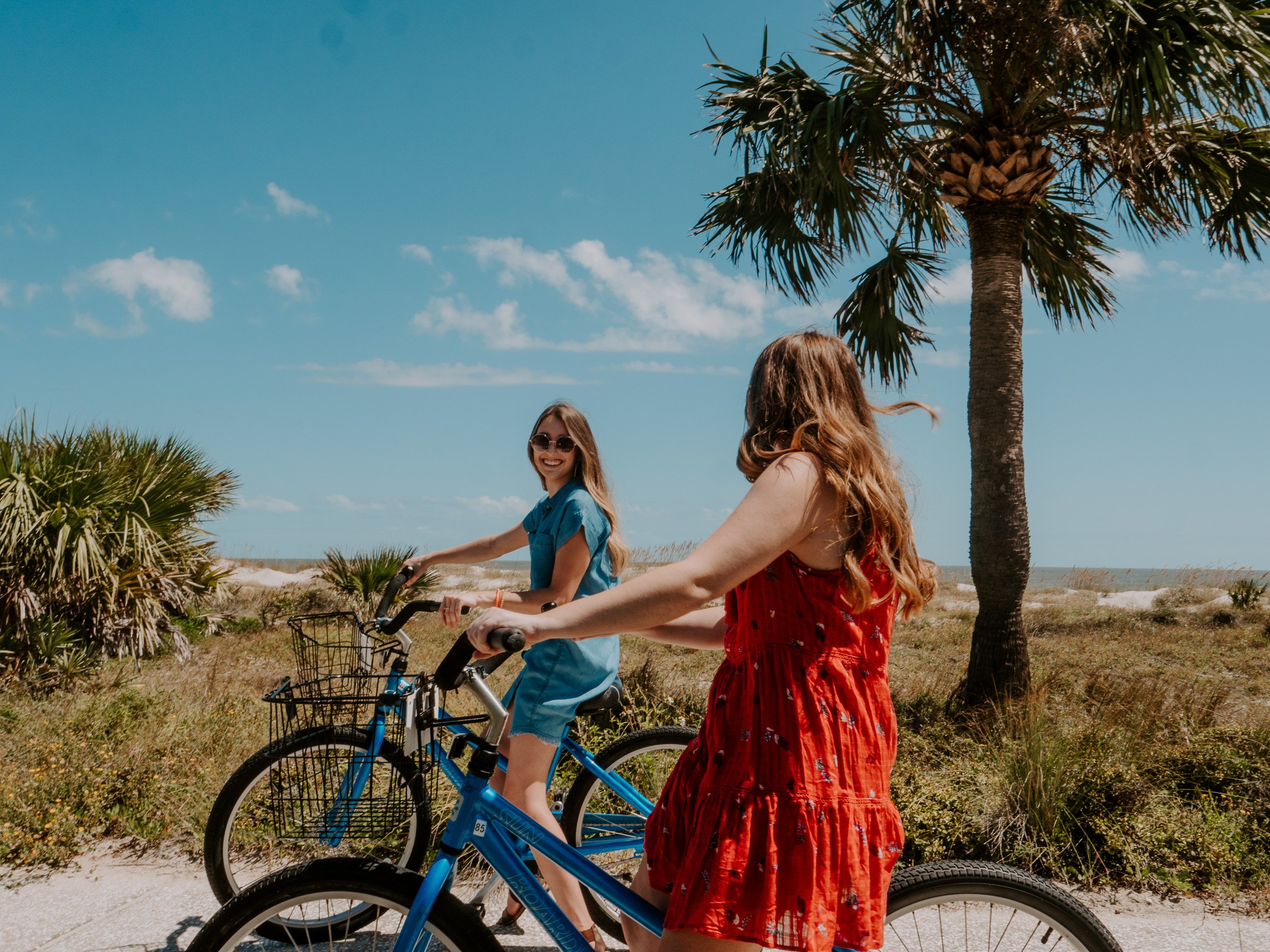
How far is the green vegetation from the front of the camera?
3975 mm

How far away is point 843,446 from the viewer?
1.69 m

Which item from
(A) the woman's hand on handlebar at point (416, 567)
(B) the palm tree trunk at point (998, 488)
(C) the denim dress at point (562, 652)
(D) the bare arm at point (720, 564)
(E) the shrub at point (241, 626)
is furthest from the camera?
(E) the shrub at point (241, 626)

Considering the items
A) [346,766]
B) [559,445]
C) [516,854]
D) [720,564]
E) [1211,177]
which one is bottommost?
[346,766]

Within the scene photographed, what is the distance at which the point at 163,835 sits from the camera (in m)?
4.31

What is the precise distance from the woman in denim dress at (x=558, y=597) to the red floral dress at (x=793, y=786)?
0.89 metres

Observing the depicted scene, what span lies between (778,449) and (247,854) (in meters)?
3.46

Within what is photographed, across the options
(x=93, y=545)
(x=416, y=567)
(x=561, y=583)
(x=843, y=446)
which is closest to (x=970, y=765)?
(x=561, y=583)

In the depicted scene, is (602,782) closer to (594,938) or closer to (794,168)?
(594,938)

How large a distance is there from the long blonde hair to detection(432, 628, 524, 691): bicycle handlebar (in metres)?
1.34

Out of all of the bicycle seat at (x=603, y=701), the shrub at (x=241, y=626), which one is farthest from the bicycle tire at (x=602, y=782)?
the shrub at (x=241, y=626)

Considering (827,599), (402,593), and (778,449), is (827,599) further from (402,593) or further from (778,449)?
(402,593)

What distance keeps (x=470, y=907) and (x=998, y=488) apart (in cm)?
607

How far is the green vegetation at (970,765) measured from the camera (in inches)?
156

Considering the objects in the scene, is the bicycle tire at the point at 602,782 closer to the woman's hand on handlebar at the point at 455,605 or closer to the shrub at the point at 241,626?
the woman's hand on handlebar at the point at 455,605
